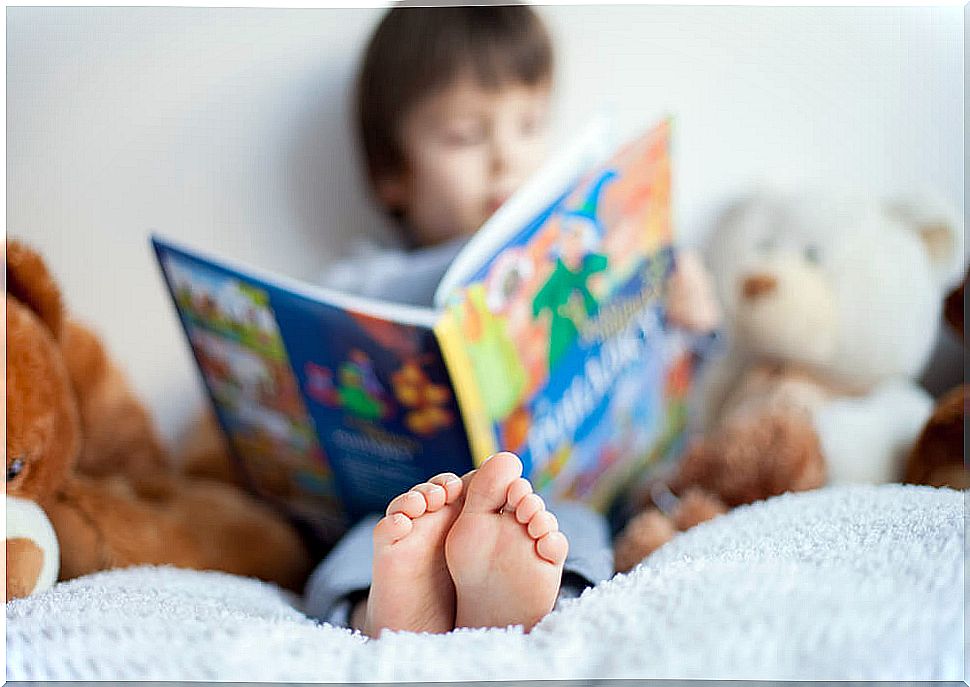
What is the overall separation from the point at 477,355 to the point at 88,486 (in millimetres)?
323

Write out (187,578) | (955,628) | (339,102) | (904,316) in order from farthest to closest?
(339,102), (904,316), (187,578), (955,628)

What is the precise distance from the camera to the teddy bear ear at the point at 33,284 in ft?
2.18

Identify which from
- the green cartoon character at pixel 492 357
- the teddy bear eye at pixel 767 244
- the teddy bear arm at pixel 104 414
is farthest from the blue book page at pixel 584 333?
the teddy bear arm at pixel 104 414

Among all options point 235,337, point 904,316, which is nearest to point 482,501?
point 235,337

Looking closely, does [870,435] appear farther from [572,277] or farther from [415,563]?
[415,563]

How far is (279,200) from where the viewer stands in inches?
39.1

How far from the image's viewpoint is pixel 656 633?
0.43 meters

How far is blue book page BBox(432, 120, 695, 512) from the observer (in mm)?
687

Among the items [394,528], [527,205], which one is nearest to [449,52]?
[527,205]

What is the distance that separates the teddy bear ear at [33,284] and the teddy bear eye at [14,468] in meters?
0.12

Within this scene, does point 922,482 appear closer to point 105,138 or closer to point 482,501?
point 482,501

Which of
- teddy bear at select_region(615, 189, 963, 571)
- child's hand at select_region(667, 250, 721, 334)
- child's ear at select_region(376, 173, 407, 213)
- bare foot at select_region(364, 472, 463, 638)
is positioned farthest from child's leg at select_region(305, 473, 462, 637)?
child's ear at select_region(376, 173, 407, 213)

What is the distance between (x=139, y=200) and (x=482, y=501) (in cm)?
62

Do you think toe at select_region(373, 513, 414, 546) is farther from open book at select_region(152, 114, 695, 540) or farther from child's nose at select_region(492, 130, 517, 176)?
child's nose at select_region(492, 130, 517, 176)
